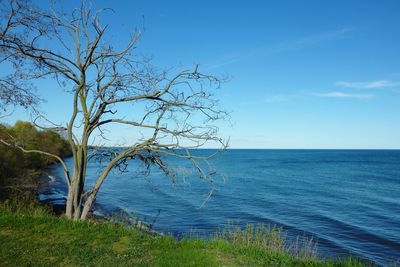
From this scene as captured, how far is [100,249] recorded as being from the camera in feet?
24.7

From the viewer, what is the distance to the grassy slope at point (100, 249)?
6953 mm

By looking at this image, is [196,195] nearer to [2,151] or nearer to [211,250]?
[2,151]

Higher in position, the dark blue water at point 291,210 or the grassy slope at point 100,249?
the grassy slope at point 100,249

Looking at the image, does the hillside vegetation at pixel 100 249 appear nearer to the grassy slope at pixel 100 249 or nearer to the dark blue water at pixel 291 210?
the grassy slope at pixel 100 249

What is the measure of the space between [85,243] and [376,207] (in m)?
28.3

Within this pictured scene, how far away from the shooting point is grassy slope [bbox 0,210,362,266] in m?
6.95

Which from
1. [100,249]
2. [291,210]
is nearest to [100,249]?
[100,249]

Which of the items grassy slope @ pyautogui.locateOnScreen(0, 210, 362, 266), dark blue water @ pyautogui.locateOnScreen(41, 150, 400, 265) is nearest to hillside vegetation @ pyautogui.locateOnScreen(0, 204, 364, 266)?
grassy slope @ pyautogui.locateOnScreen(0, 210, 362, 266)

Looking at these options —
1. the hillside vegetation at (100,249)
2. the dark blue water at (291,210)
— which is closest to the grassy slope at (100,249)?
the hillside vegetation at (100,249)

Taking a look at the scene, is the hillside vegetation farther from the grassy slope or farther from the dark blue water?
the dark blue water

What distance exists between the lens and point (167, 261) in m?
7.14

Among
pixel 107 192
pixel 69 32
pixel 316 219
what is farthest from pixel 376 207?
pixel 69 32

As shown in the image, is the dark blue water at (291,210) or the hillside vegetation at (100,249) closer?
the hillside vegetation at (100,249)

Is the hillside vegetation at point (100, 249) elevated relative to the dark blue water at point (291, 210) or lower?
elevated
